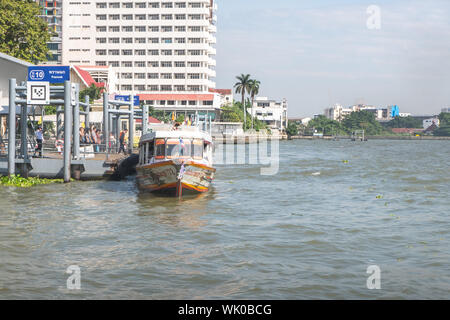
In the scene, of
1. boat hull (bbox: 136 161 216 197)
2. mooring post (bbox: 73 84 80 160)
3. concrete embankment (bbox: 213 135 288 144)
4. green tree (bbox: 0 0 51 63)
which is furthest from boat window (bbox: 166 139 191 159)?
concrete embankment (bbox: 213 135 288 144)

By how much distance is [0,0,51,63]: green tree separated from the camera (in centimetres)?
4516

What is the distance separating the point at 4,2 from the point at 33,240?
36.2 metres

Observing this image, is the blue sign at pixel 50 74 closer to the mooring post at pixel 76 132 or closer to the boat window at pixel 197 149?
the mooring post at pixel 76 132

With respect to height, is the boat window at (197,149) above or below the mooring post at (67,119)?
below

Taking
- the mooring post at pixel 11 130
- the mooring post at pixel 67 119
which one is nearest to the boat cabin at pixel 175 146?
the mooring post at pixel 67 119

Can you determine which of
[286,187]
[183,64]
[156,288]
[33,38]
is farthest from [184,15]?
[156,288]

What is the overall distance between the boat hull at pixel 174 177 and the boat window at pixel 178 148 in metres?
0.85

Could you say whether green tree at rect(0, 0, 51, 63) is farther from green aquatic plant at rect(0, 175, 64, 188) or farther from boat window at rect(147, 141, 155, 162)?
boat window at rect(147, 141, 155, 162)

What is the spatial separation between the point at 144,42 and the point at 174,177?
108578 millimetres

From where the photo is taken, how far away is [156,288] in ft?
34.6

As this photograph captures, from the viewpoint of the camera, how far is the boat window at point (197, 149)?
23.1 meters

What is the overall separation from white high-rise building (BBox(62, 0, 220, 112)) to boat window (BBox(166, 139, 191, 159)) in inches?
3988

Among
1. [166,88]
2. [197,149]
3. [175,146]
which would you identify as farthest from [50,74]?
[166,88]

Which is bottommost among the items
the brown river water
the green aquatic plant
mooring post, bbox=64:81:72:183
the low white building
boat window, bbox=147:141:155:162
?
the brown river water
